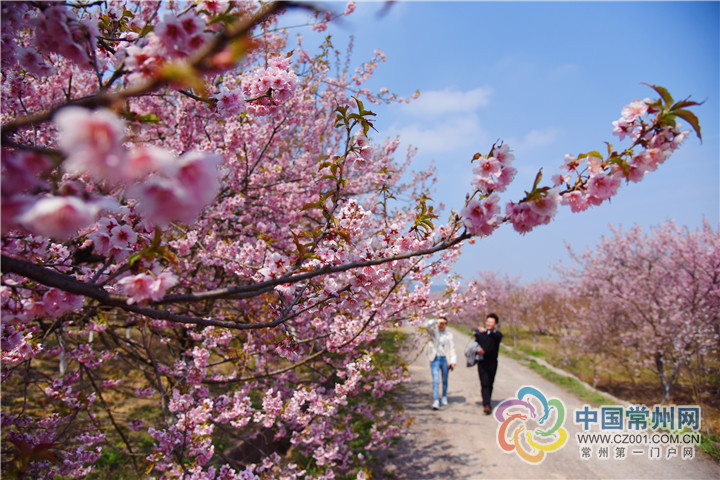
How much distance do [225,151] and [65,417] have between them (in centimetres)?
314

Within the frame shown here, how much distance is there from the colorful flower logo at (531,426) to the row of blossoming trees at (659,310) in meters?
2.21

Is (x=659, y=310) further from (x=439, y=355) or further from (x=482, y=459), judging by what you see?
(x=482, y=459)

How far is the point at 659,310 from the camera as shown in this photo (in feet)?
25.6

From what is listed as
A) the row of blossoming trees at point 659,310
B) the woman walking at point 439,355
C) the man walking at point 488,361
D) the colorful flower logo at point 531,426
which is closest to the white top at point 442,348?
the woman walking at point 439,355

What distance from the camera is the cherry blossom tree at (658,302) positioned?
23.3ft

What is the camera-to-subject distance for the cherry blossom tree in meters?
7.10

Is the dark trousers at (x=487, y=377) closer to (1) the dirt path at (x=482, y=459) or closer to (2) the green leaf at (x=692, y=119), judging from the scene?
(1) the dirt path at (x=482, y=459)

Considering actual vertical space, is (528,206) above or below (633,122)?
below

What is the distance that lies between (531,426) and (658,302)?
4567 millimetres

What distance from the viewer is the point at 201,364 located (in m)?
3.52

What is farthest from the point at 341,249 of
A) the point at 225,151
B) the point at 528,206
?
the point at 225,151

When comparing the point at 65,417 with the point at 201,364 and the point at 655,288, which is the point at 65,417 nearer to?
the point at 201,364

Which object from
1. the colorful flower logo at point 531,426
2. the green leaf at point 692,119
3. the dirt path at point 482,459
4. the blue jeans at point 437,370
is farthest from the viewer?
the blue jeans at point 437,370

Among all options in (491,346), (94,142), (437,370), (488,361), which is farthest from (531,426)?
(94,142)
